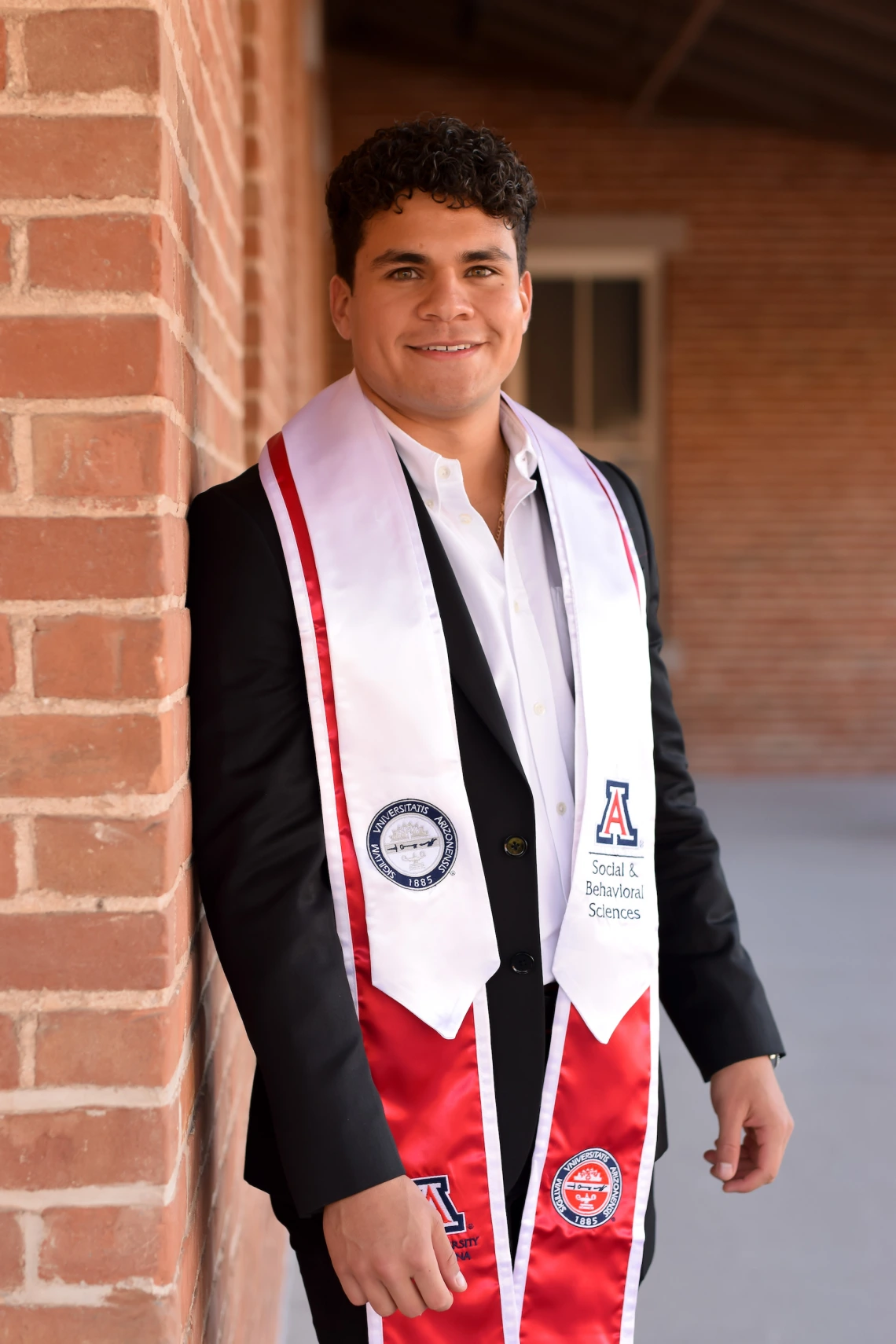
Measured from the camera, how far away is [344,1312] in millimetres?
1439

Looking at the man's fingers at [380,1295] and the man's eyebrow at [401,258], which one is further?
the man's eyebrow at [401,258]

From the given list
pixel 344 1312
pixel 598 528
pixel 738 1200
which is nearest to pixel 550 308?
pixel 738 1200

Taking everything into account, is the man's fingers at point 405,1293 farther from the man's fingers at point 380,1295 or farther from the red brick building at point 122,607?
the red brick building at point 122,607

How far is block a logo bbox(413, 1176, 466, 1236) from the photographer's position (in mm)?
1411

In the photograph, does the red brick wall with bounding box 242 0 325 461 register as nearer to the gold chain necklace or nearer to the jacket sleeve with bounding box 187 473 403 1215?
the gold chain necklace

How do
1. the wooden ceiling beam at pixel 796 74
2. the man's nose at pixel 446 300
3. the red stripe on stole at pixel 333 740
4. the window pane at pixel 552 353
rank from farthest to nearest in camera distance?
the window pane at pixel 552 353, the wooden ceiling beam at pixel 796 74, the man's nose at pixel 446 300, the red stripe on stole at pixel 333 740

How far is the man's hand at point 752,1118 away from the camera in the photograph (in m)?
1.62

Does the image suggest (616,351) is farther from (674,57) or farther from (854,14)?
(854,14)

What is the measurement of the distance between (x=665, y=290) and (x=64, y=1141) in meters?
8.27

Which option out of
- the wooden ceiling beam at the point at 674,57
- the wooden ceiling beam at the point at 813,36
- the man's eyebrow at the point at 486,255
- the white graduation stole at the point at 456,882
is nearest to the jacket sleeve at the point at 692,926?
the white graduation stole at the point at 456,882

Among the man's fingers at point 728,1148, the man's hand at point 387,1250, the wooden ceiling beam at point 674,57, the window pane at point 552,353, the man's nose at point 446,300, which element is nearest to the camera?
the man's hand at point 387,1250

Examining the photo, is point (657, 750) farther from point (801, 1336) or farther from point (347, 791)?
point (801, 1336)

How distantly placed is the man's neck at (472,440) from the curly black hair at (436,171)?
0.73ft

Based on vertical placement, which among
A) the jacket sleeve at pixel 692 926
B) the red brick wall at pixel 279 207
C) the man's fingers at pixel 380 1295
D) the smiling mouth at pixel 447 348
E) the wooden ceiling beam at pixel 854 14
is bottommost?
the man's fingers at pixel 380 1295
